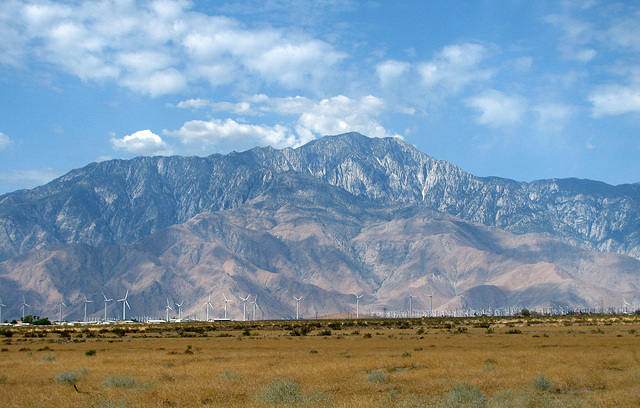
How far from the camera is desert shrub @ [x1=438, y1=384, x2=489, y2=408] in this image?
23695 mm

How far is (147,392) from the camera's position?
29719mm

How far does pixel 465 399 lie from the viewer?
82.7 feet

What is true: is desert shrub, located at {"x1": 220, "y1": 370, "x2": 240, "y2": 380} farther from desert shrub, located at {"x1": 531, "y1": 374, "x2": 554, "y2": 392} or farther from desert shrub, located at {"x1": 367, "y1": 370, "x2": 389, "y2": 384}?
desert shrub, located at {"x1": 531, "y1": 374, "x2": 554, "y2": 392}

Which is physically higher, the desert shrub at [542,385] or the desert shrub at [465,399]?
the desert shrub at [465,399]

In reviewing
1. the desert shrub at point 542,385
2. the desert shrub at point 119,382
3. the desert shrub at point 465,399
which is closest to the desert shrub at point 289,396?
the desert shrub at point 465,399

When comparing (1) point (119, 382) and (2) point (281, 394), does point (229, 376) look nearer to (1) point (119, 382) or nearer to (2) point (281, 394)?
(1) point (119, 382)

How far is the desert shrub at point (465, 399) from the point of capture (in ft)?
77.7

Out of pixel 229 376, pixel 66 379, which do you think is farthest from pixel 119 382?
pixel 229 376

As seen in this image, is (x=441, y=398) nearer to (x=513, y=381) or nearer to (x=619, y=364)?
(x=513, y=381)

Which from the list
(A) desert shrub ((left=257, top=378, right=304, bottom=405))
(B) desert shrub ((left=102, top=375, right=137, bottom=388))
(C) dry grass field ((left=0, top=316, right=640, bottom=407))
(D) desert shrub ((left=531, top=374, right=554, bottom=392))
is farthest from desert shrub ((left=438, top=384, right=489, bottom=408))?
(B) desert shrub ((left=102, top=375, right=137, bottom=388))

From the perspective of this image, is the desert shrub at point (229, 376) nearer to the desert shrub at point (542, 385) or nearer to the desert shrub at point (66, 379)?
the desert shrub at point (66, 379)

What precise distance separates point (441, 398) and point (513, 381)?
6864mm

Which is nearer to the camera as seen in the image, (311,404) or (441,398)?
(311,404)

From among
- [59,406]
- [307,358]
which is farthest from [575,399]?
[307,358]
